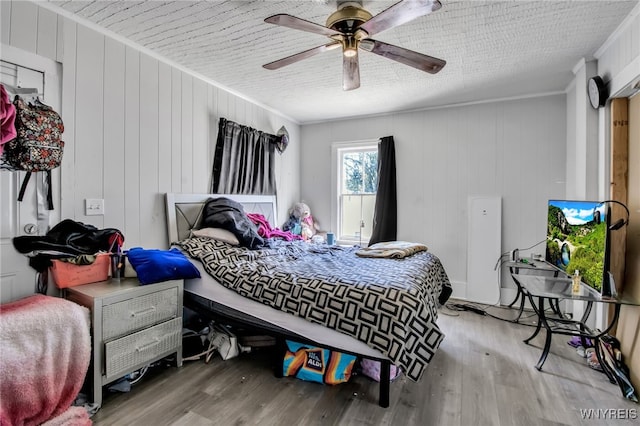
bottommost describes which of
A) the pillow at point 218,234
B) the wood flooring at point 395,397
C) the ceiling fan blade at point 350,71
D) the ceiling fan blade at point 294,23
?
the wood flooring at point 395,397

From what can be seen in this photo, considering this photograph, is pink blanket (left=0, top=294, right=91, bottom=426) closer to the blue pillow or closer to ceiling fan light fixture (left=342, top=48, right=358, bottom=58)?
the blue pillow

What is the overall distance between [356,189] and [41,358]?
153 inches

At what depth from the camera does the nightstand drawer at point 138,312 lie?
1884mm

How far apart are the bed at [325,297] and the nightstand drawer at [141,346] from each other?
0.28 metres

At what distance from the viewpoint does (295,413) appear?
1.82 m

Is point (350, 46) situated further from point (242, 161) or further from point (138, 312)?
point (138, 312)

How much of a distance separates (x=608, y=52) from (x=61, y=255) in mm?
4262

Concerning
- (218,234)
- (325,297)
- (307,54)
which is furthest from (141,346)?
(307,54)

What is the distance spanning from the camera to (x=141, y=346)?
2029mm

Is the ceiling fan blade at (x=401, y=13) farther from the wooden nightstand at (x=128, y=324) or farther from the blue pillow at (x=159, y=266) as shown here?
the wooden nightstand at (x=128, y=324)

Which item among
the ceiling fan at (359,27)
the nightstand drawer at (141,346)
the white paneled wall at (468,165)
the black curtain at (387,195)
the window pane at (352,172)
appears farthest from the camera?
the window pane at (352,172)

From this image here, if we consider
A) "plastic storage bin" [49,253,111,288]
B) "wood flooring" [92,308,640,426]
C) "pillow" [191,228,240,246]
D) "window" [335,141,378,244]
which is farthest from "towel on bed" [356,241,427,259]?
"plastic storage bin" [49,253,111,288]

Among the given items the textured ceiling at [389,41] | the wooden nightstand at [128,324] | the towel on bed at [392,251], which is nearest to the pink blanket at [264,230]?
the towel on bed at [392,251]

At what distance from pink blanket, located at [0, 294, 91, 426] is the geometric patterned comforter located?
2.92 ft
